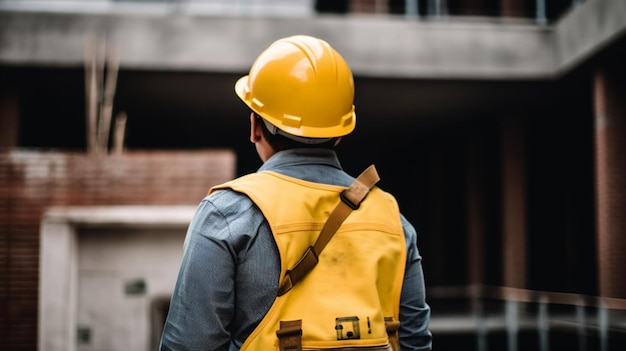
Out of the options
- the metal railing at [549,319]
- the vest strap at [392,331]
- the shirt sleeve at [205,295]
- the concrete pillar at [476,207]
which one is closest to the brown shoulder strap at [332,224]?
the shirt sleeve at [205,295]

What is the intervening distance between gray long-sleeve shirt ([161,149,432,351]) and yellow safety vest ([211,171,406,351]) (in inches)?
1.0

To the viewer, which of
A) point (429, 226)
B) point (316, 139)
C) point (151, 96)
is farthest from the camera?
point (429, 226)

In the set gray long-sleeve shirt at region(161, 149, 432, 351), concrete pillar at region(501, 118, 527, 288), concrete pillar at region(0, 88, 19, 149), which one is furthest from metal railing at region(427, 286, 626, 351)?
concrete pillar at region(0, 88, 19, 149)

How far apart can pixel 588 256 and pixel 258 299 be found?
1585cm

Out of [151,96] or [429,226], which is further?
[429,226]

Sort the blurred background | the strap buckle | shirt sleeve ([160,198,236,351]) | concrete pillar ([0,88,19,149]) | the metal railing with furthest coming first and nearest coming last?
concrete pillar ([0,88,19,149])
the metal railing
the blurred background
the strap buckle
shirt sleeve ([160,198,236,351])

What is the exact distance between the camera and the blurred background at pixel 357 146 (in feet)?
12.7

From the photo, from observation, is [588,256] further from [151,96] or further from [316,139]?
[316,139]

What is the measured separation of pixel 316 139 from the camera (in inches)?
71.1

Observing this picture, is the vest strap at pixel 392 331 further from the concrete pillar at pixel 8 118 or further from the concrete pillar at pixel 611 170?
the concrete pillar at pixel 8 118

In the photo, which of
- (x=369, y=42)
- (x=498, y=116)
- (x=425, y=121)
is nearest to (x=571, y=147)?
(x=498, y=116)

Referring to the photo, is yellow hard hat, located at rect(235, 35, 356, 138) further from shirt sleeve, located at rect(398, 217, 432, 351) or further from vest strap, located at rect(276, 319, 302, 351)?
vest strap, located at rect(276, 319, 302, 351)

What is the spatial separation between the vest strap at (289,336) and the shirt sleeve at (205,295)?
120mm

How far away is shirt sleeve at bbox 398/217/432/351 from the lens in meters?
1.86
